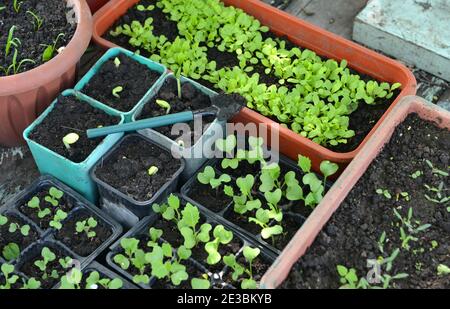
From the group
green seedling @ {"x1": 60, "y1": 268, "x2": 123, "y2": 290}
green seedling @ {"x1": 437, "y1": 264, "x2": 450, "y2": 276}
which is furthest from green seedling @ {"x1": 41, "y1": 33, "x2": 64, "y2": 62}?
green seedling @ {"x1": 437, "y1": 264, "x2": 450, "y2": 276}

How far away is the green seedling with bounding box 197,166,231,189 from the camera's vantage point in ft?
5.93

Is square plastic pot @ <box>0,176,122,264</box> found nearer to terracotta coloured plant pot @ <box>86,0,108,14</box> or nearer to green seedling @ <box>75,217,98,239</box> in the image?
green seedling @ <box>75,217,98,239</box>

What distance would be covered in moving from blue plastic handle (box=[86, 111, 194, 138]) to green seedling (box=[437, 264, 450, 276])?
2.58 feet

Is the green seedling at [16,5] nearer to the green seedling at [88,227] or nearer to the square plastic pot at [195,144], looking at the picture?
the square plastic pot at [195,144]

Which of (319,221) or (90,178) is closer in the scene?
(319,221)

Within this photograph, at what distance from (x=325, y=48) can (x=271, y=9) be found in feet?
0.77

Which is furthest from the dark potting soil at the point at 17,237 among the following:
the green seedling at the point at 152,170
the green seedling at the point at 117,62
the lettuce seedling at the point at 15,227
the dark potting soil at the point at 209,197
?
the green seedling at the point at 117,62

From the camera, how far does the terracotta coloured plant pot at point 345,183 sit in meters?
1.52

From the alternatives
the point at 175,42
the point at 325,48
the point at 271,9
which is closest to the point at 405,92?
the point at 325,48

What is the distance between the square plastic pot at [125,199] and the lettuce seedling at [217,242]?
20 cm

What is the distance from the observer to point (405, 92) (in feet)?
6.62

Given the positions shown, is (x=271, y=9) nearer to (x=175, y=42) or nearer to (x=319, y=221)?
(x=175, y=42)

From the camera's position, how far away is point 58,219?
175 centimetres
